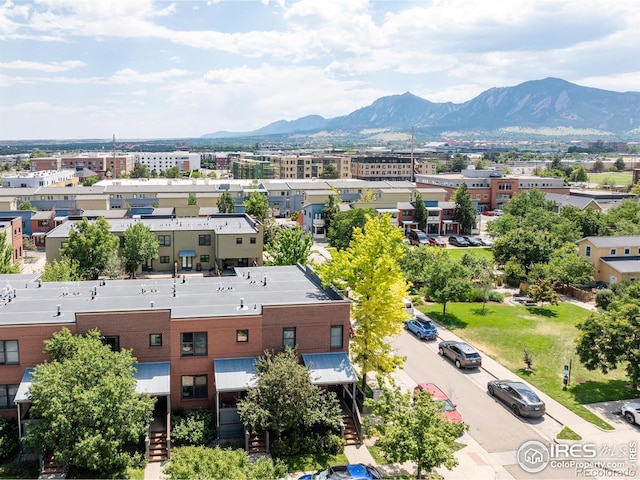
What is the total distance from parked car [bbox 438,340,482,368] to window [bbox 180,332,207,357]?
1749 cm

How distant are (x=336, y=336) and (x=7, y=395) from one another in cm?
1651

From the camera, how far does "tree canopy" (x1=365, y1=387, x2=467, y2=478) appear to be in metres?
22.4

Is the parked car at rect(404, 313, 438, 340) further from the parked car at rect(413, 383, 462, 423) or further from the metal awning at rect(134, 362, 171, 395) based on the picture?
the metal awning at rect(134, 362, 171, 395)

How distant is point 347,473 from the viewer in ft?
77.7

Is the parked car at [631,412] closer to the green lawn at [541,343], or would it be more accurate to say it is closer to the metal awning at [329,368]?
the green lawn at [541,343]

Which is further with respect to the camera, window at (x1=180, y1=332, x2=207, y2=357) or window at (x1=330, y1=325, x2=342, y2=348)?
window at (x1=330, y1=325, x2=342, y2=348)

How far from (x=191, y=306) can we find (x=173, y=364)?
3.89 meters

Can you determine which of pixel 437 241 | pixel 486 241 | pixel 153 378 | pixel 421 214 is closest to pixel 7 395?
pixel 153 378

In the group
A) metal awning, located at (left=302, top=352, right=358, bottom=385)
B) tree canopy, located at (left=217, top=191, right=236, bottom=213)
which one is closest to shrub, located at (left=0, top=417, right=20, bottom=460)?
metal awning, located at (left=302, top=352, right=358, bottom=385)

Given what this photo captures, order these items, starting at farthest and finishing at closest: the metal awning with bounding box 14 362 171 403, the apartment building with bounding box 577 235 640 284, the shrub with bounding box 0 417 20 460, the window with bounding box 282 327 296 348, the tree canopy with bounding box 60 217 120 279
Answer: the apartment building with bounding box 577 235 640 284
the tree canopy with bounding box 60 217 120 279
the window with bounding box 282 327 296 348
the metal awning with bounding box 14 362 171 403
the shrub with bounding box 0 417 20 460

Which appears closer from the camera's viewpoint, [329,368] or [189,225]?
[329,368]

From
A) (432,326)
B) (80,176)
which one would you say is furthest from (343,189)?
(80,176)

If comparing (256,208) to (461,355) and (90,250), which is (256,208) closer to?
(90,250)

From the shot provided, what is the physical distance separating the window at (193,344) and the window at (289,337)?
4114 mm
